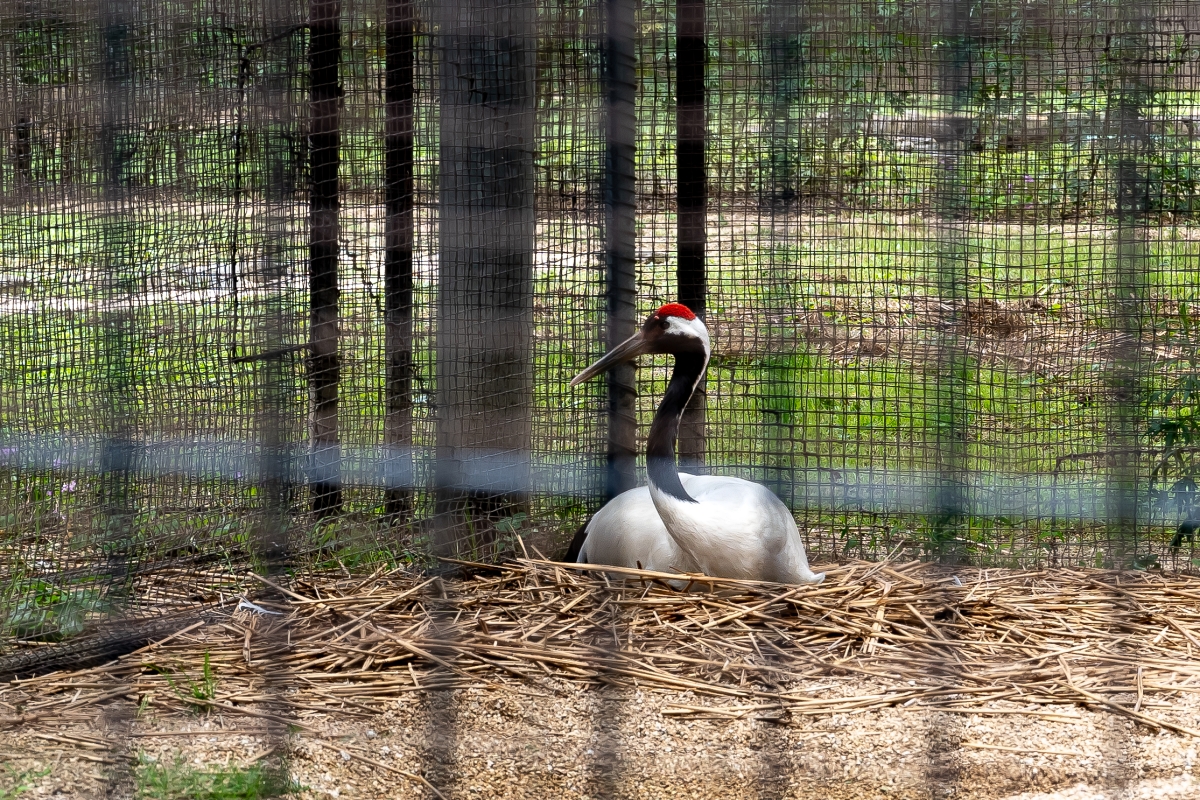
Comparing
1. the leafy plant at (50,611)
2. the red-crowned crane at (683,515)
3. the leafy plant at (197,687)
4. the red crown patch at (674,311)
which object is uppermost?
the red crown patch at (674,311)

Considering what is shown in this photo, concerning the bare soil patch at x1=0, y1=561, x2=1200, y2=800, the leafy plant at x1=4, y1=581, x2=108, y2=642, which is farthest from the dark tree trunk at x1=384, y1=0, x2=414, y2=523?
the leafy plant at x1=4, y1=581, x2=108, y2=642

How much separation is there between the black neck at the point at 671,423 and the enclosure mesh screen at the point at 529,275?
25 centimetres

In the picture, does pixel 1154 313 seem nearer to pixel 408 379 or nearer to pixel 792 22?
pixel 792 22

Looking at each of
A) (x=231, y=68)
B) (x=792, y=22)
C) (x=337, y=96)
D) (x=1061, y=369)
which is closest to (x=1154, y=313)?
(x=1061, y=369)

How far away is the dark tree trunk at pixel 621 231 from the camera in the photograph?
3111 millimetres

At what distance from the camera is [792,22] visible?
10.2 feet

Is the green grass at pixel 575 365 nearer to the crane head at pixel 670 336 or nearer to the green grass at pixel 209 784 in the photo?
the crane head at pixel 670 336

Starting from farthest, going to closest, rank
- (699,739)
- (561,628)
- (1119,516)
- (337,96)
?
(1119,516) → (337,96) → (561,628) → (699,739)

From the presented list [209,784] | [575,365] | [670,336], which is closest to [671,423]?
[670,336]

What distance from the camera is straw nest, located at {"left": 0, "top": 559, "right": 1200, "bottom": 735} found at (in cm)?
247

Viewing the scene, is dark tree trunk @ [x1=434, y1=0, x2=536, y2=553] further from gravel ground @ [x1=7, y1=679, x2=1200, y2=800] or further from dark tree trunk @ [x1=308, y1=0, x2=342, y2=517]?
gravel ground @ [x1=7, y1=679, x2=1200, y2=800]

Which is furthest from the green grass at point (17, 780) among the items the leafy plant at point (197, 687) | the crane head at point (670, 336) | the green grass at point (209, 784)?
the crane head at point (670, 336)

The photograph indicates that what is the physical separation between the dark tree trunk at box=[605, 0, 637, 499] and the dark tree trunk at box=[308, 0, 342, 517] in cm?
69

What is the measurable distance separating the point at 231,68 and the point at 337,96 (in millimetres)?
283
